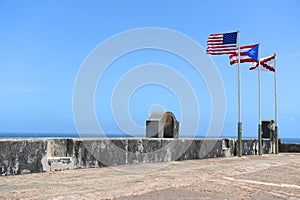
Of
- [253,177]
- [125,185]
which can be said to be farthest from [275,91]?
[125,185]

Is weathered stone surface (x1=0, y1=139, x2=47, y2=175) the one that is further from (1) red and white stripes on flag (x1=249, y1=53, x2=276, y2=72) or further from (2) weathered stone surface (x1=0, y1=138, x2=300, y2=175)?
(1) red and white stripes on flag (x1=249, y1=53, x2=276, y2=72)

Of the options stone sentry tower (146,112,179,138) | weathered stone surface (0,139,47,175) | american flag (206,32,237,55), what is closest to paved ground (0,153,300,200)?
weathered stone surface (0,139,47,175)

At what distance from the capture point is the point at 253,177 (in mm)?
7246

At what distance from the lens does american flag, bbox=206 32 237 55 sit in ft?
47.7

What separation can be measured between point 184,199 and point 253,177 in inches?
120

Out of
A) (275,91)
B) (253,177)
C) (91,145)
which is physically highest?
(275,91)

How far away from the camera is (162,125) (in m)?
11.9

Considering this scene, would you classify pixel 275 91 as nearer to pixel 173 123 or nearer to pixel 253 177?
pixel 173 123

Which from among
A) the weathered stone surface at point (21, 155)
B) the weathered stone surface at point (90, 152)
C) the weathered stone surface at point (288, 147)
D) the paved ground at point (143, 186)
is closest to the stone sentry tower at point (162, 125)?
the weathered stone surface at point (90, 152)

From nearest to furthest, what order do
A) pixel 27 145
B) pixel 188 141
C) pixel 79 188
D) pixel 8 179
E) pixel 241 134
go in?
pixel 79 188 → pixel 8 179 → pixel 27 145 → pixel 188 141 → pixel 241 134

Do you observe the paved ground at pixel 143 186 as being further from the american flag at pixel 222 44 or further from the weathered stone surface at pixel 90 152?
the american flag at pixel 222 44

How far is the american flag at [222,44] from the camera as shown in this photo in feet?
47.7

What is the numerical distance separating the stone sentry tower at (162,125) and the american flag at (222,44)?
12.9 ft

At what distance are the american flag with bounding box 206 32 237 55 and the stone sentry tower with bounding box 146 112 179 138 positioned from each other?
392 cm
